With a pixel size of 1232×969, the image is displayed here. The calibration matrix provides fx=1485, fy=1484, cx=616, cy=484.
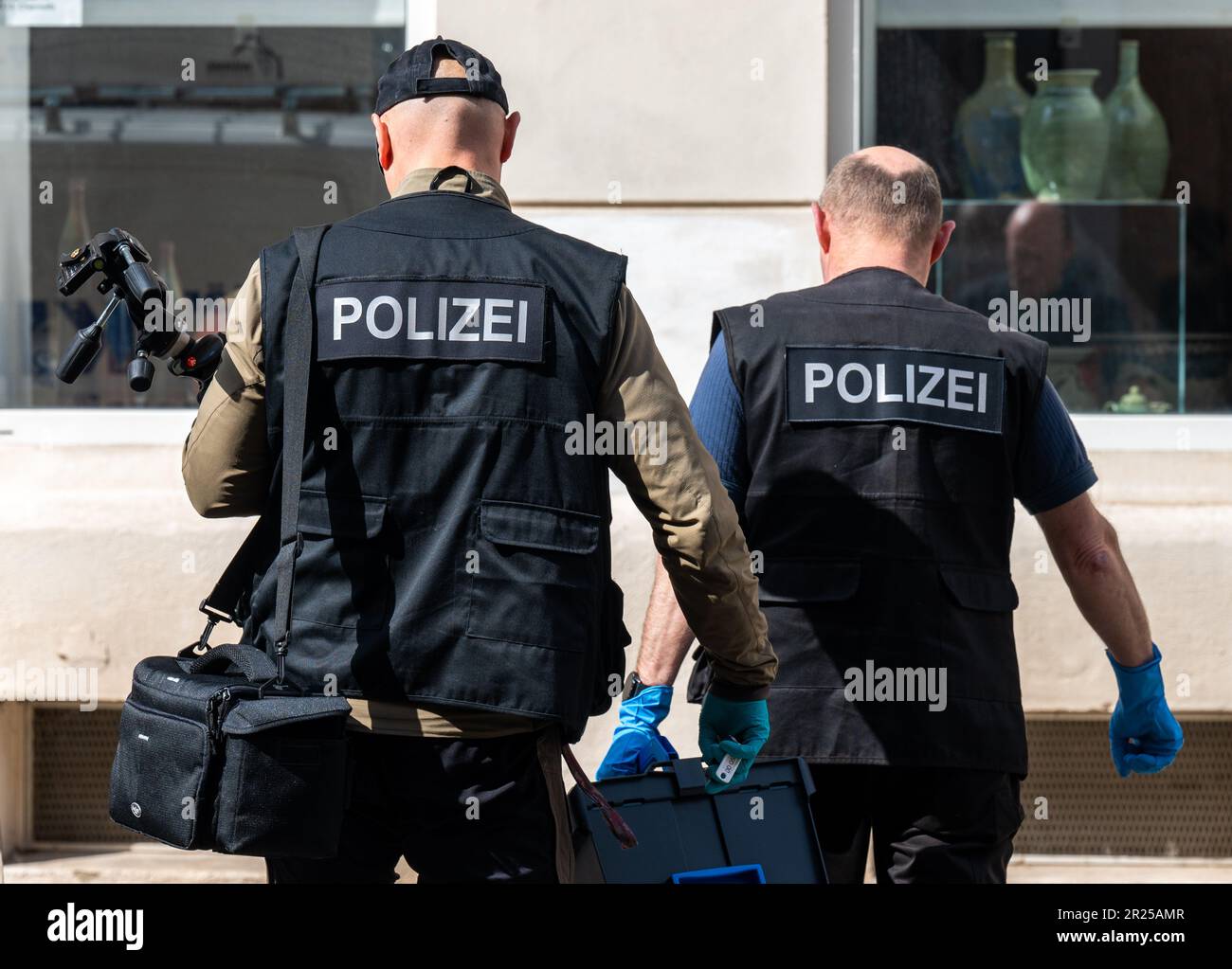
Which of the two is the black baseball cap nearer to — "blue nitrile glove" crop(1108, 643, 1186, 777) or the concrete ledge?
"blue nitrile glove" crop(1108, 643, 1186, 777)

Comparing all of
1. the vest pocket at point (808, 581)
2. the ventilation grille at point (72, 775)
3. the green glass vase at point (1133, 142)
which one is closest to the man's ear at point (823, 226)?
the vest pocket at point (808, 581)

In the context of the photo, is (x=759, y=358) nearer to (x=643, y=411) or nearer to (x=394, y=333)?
(x=643, y=411)

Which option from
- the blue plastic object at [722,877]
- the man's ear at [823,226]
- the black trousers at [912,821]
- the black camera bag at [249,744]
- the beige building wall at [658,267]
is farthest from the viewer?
the beige building wall at [658,267]

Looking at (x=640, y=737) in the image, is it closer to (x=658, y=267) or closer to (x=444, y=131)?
(x=444, y=131)

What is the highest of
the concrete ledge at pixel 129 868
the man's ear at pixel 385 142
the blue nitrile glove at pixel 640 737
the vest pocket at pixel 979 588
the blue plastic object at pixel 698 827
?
the man's ear at pixel 385 142

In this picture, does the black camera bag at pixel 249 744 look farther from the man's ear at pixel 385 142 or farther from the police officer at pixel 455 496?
the man's ear at pixel 385 142

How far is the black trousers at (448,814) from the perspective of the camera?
2285mm

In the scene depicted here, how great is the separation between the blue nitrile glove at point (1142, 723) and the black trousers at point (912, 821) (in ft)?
1.36

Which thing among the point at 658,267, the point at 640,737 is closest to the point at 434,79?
the point at 640,737

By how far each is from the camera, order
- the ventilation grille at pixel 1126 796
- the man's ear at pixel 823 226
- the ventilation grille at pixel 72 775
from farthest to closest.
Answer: the ventilation grille at pixel 72 775 < the ventilation grille at pixel 1126 796 < the man's ear at pixel 823 226

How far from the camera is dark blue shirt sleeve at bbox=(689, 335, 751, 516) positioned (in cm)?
290

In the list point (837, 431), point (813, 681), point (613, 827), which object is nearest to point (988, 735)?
point (813, 681)
